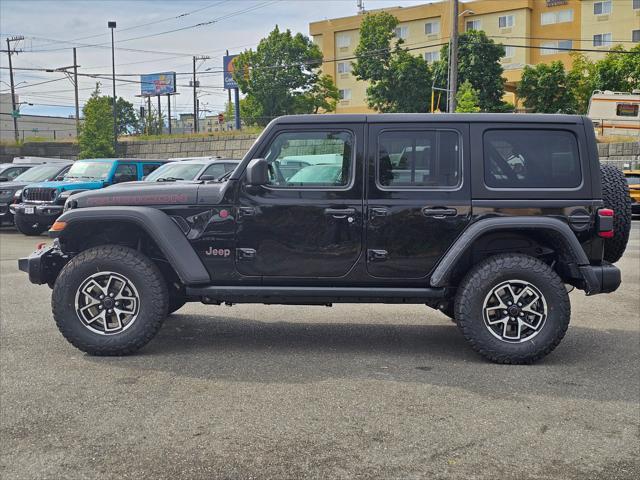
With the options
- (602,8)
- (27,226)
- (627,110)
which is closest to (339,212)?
(27,226)

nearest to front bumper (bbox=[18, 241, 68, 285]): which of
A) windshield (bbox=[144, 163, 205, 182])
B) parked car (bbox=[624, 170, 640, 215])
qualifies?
windshield (bbox=[144, 163, 205, 182])

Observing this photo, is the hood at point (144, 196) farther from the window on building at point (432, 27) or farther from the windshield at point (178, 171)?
the window on building at point (432, 27)

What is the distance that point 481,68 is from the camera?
56.4 metres

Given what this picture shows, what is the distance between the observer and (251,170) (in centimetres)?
577

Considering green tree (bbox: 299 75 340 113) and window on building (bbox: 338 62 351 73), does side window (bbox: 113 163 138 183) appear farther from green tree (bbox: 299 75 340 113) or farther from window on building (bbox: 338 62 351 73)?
window on building (bbox: 338 62 351 73)

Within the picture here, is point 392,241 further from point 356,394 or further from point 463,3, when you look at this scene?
point 463,3

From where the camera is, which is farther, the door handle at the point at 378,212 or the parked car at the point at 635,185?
the parked car at the point at 635,185

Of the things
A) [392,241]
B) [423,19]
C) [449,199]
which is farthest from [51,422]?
[423,19]

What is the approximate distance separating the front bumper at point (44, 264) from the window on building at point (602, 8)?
7119cm

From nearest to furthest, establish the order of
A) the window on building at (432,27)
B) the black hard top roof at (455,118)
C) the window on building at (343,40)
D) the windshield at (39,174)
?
the black hard top roof at (455,118) → the windshield at (39,174) → the window on building at (432,27) → the window on building at (343,40)

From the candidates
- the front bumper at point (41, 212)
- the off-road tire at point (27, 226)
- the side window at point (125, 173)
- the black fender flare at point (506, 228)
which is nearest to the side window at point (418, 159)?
the black fender flare at point (506, 228)

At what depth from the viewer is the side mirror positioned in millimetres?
5738

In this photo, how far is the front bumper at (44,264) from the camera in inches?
246

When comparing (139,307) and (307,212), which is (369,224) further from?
(139,307)
